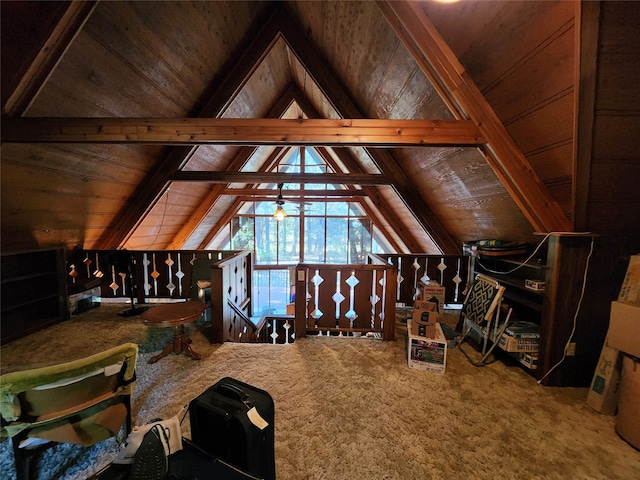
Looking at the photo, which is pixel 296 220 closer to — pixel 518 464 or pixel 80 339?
pixel 80 339

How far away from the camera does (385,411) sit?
1630 millimetres

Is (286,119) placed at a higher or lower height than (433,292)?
higher

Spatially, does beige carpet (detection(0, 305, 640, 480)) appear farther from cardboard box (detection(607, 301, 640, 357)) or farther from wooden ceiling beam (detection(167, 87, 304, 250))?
wooden ceiling beam (detection(167, 87, 304, 250))

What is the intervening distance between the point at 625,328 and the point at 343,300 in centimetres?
205

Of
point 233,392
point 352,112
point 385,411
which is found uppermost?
point 352,112

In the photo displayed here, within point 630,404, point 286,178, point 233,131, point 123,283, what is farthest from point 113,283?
point 630,404

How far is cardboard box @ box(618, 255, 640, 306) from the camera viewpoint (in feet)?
5.08

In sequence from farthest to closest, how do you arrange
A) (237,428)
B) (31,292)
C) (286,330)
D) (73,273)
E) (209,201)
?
(209,201) < (286,330) < (73,273) < (31,292) < (237,428)

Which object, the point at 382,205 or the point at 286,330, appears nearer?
the point at 286,330

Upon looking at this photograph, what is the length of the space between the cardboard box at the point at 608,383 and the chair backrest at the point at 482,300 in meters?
0.67

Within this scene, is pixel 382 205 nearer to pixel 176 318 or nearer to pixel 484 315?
pixel 484 315

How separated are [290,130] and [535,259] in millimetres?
2700

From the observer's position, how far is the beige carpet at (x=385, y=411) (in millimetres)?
1277

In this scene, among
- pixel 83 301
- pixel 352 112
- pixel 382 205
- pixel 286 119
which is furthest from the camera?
pixel 382 205
